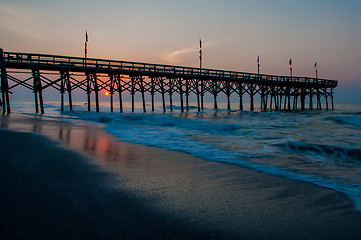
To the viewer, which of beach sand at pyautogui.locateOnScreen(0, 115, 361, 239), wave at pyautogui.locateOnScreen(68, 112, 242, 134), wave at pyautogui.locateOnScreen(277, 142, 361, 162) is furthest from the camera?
wave at pyautogui.locateOnScreen(68, 112, 242, 134)

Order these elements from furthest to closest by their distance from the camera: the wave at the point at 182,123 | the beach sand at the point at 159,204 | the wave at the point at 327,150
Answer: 1. the wave at the point at 182,123
2. the wave at the point at 327,150
3. the beach sand at the point at 159,204

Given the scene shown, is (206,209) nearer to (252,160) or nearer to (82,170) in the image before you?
(82,170)

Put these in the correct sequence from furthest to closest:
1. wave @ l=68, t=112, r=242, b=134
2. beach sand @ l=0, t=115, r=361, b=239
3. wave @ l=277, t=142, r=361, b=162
Answer: 1. wave @ l=68, t=112, r=242, b=134
2. wave @ l=277, t=142, r=361, b=162
3. beach sand @ l=0, t=115, r=361, b=239

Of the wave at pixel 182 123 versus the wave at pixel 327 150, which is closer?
the wave at pixel 327 150

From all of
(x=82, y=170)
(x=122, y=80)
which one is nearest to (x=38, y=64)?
(x=122, y=80)

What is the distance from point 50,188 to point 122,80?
67.1 ft

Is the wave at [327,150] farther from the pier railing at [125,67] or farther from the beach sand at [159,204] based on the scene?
the pier railing at [125,67]

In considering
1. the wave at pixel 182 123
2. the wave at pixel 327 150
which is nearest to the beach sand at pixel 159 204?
the wave at pixel 327 150

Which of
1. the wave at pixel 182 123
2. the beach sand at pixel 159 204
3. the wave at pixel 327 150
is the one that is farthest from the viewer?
the wave at pixel 182 123

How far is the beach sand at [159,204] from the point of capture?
1586mm

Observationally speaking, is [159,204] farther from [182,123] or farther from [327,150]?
[182,123]

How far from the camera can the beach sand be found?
1.59 m

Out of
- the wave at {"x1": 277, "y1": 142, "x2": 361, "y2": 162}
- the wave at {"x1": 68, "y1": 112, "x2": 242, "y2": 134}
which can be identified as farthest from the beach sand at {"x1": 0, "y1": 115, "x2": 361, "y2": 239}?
the wave at {"x1": 68, "y1": 112, "x2": 242, "y2": 134}

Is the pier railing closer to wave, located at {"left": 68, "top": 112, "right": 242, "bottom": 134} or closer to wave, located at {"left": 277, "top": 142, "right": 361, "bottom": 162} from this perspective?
wave, located at {"left": 68, "top": 112, "right": 242, "bottom": 134}
